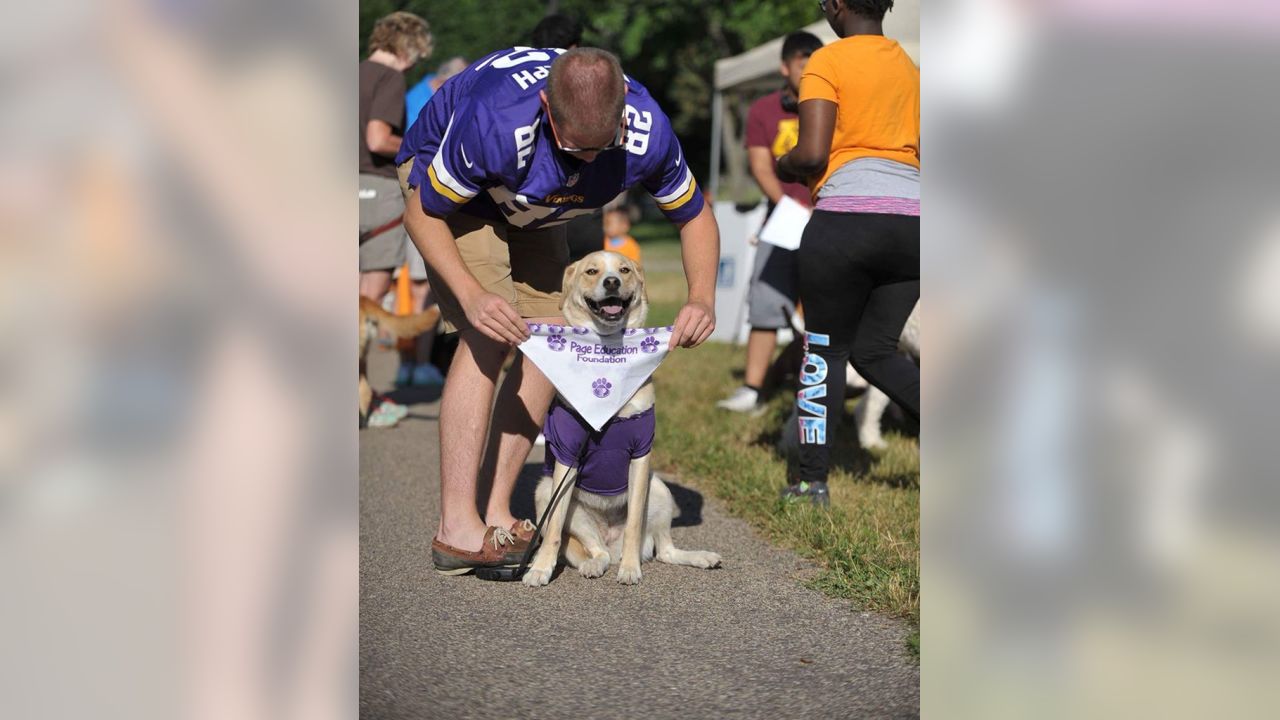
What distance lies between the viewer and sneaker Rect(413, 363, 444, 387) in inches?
356

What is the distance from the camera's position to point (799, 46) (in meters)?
6.58

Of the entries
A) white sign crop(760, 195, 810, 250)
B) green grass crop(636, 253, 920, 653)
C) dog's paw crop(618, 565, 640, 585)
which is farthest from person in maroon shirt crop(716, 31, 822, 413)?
dog's paw crop(618, 565, 640, 585)

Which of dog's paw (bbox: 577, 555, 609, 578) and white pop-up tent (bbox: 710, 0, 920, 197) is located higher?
white pop-up tent (bbox: 710, 0, 920, 197)

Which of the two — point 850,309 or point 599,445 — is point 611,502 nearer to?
point 599,445

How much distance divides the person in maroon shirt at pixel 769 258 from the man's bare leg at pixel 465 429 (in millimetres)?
3093

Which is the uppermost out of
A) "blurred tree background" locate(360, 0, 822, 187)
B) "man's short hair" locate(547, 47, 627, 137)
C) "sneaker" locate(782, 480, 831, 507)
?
"blurred tree background" locate(360, 0, 822, 187)

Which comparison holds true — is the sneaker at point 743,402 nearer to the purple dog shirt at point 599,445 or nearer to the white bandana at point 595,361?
the purple dog shirt at point 599,445

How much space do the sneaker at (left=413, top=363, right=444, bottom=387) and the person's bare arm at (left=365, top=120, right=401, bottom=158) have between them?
2.50 meters

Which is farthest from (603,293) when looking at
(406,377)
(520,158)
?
(406,377)

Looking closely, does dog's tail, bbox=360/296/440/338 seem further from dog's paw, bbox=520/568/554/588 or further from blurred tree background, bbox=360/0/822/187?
blurred tree background, bbox=360/0/822/187
